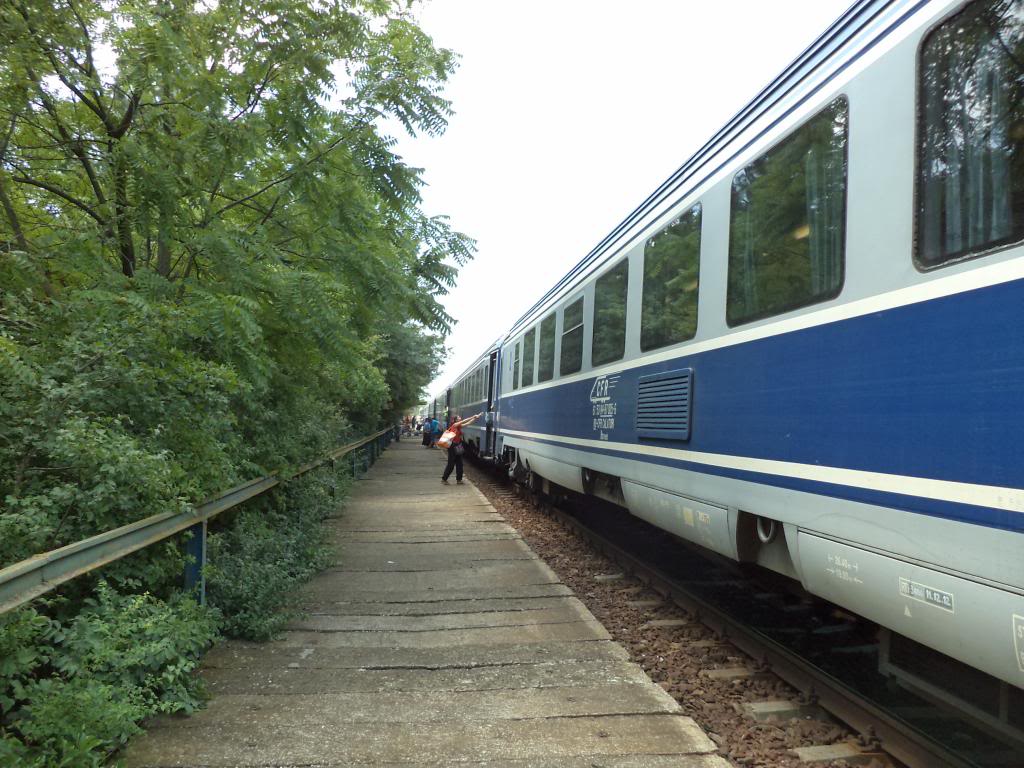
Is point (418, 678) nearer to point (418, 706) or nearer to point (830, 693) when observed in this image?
point (418, 706)

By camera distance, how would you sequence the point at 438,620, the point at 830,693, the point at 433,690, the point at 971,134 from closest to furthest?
the point at 971,134, the point at 830,693, the point at 433,690, the point at 438,620

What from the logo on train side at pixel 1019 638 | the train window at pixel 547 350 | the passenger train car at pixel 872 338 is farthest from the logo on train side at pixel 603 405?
the logo on train side at pixel 1019 638

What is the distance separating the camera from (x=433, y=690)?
4008mm

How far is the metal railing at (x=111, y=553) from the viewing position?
8.45 feet

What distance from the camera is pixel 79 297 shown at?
396 cm

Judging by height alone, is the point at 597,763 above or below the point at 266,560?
below

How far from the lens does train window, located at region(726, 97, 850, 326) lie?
10.8ft

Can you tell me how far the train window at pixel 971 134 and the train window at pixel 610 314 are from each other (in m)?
3.66

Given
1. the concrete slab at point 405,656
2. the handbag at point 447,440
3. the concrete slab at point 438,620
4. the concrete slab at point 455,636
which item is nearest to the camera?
the concrete slab at point 405,656

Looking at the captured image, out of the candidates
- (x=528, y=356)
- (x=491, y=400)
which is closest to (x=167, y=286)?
(x=528, y=356)

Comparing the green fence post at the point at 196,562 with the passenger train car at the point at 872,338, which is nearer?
the passenger train car at the point at 872,338

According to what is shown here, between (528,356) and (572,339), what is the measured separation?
10.4 ft

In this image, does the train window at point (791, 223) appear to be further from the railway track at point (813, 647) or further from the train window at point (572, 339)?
the train window at point (572, 339)

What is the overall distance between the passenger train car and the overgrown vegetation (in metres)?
2.72
